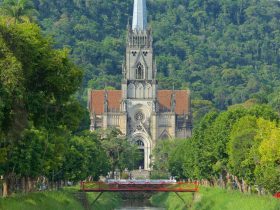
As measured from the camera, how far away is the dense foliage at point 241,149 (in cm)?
8950

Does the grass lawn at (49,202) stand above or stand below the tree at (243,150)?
below

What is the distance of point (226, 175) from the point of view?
12756 centimetres

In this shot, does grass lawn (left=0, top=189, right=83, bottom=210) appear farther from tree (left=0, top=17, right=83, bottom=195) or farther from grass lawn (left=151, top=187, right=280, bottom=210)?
grass lawn (left=151, top=187, right=280, bottom=210)

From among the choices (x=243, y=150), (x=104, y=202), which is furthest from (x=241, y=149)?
(x=104, y=202)

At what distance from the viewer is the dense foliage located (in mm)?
89500

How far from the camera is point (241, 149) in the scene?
334ft

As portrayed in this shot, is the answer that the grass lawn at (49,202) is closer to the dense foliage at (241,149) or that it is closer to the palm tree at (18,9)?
the dense foliage at (241,149)

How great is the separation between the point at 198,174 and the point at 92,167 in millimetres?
16589

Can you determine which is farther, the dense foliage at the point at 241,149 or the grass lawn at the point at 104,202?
the grass lawn at the point at 104,202

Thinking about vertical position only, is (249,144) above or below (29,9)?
below

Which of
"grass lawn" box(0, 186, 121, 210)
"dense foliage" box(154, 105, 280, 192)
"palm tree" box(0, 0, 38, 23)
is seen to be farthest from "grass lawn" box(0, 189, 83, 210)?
"palm tree" box(0, 0, 38, 23)

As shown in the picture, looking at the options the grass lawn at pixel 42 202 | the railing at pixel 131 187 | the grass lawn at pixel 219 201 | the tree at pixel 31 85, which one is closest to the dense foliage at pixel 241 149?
the grass lawn at pixel 219 201

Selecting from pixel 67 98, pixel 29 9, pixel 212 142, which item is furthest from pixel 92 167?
pixel 67 98

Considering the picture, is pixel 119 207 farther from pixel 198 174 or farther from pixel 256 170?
pixel 256 170
